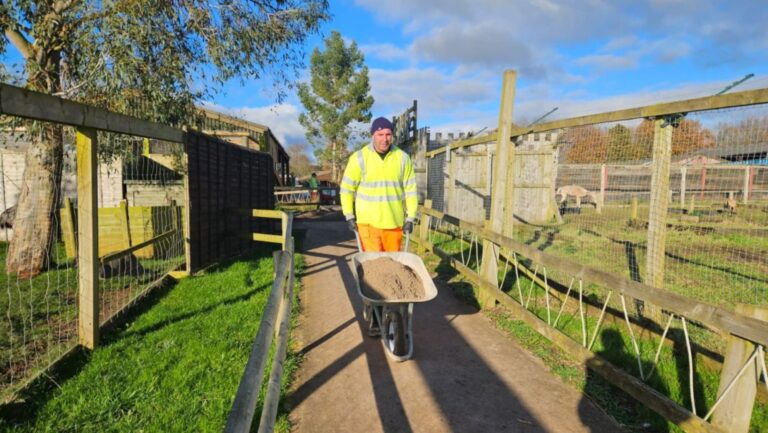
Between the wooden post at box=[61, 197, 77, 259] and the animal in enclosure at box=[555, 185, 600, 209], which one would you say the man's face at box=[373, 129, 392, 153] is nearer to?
the animal in enclosure at box=[555, 185, 600, 209]

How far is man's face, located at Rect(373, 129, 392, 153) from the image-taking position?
4434 millimetres

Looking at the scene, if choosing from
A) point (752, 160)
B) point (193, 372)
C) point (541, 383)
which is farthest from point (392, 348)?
point (752, 160)

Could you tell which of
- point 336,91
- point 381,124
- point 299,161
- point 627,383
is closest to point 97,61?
point 381,124

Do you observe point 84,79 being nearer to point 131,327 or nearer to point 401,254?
point 131,327

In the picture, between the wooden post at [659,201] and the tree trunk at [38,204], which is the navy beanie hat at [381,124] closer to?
the wooden post at [659,201]

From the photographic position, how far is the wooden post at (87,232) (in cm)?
386

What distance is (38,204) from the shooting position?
Result: 7.69 metres

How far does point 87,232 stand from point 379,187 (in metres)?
2.74

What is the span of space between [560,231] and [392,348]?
7.63 m

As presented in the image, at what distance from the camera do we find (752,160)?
3865 mm

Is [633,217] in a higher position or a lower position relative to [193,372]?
higher

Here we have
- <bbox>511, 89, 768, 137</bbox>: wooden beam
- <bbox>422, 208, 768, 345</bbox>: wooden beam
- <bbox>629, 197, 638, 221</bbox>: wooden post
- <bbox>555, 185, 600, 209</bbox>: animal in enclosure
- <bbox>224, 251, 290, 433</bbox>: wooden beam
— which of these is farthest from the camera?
<bbox>555, 185, 600, 209</bbox>: animal in enclosure

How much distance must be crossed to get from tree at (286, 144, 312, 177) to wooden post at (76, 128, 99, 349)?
7316 centimetres

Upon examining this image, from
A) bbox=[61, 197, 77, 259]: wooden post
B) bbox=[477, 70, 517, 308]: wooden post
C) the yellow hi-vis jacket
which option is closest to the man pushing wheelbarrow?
the yellow hi-vis jacket
